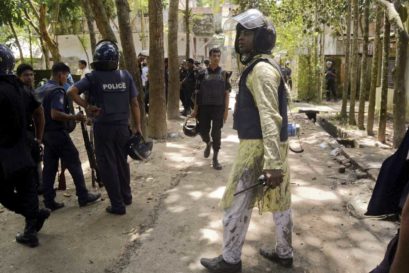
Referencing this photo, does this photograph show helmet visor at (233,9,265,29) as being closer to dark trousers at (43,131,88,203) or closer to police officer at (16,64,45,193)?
police officer at (16,64,45,193)

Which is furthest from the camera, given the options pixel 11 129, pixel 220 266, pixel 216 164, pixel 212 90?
pixel 216 164

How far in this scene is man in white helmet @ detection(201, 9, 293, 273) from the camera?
3.10 m

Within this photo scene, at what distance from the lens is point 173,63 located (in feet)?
38.7

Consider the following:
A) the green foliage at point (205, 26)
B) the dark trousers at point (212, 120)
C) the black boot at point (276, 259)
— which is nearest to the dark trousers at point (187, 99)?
the dark trousers at point (212, 120)

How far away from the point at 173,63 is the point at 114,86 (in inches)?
286

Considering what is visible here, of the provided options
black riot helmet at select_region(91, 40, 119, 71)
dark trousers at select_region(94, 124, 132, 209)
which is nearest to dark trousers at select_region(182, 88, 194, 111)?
dark trousers at select_region(94, 124, 132, 209)

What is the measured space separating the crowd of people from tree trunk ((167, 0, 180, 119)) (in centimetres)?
681

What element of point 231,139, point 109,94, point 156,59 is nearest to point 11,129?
point 109,94

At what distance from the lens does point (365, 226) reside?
466 cm

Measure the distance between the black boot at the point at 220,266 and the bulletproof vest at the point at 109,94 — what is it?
1.98m

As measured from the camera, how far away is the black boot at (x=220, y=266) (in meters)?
3.45

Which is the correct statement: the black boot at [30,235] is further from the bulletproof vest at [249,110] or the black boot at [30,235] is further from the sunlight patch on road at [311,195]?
the sunlight patch on road at [311,195]

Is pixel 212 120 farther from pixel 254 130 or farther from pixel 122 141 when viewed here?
pixel 254 130

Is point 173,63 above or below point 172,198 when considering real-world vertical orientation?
above
